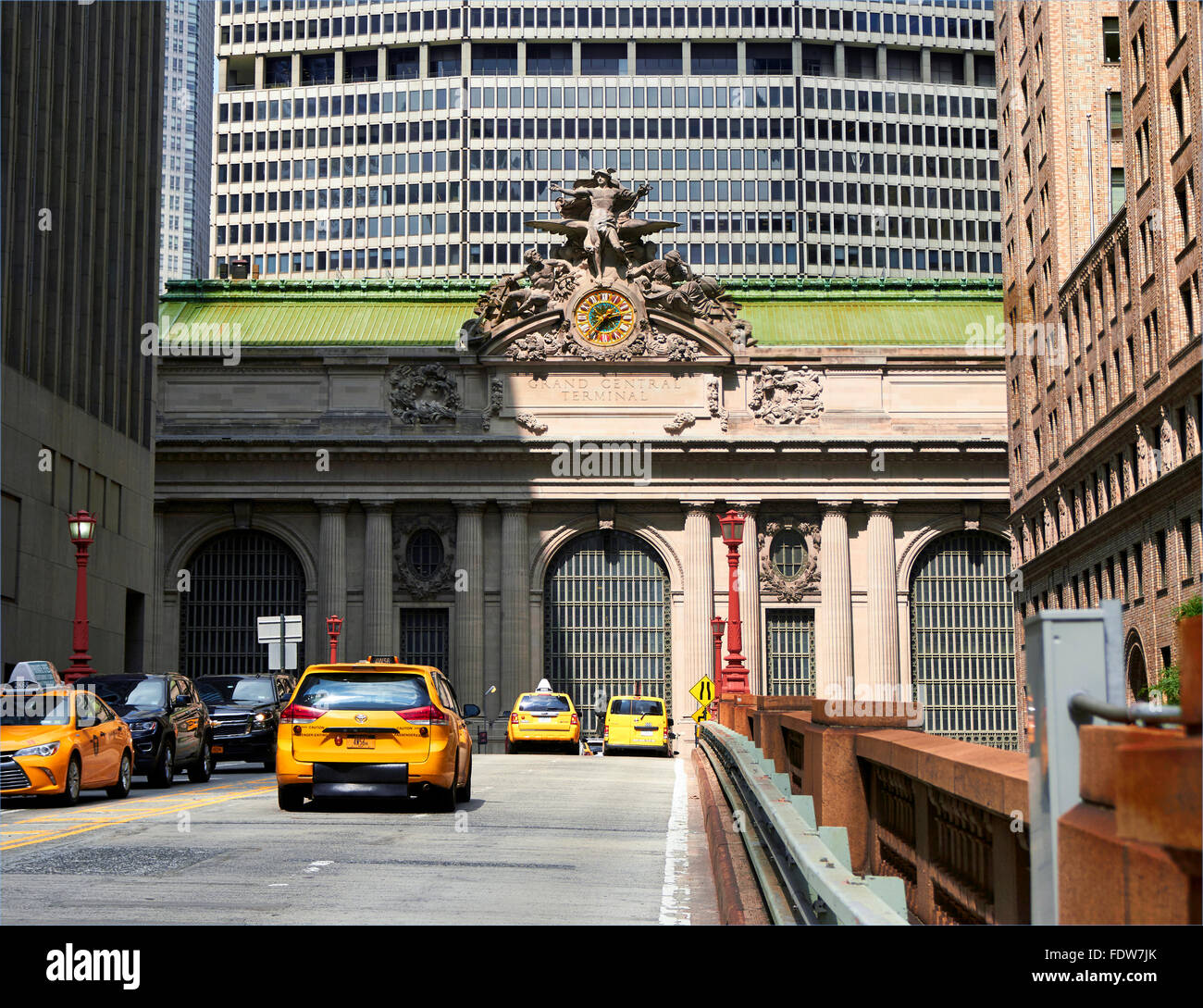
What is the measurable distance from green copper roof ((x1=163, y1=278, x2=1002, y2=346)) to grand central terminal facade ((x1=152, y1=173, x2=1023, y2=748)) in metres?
2.82

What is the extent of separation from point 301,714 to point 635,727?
1283 inches

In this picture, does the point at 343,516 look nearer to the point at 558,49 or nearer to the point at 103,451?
the point at 103,451

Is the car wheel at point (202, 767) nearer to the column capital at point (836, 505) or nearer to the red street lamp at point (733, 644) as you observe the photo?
the red street lamp at point (733, 644)

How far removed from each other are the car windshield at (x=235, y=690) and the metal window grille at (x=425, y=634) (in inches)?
1194

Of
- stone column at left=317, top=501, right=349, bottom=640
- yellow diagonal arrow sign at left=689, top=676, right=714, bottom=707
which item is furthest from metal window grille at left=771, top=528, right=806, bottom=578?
yellow diagonal arrow sign at left=689, top=676, right=714, bottom=707

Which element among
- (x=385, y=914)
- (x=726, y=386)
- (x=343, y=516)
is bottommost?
(x=385, y=914)

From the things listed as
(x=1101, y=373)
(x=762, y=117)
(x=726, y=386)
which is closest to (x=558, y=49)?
(x=762, y=117)

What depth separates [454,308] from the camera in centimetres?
7400

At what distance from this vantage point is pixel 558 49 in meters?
129

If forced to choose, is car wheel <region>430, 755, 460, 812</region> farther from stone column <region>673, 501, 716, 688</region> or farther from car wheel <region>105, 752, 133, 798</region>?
stone column <region>673, 501, 716, 688</region>

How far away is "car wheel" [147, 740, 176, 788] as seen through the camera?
93.7 feet

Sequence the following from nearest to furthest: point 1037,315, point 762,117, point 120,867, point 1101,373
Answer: point 120,867
point 1101,373
point 1037,315
point 762,117

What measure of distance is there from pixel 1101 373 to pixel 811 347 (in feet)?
46.8

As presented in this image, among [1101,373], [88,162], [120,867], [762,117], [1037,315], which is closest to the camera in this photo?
[120,867]
